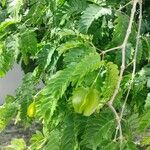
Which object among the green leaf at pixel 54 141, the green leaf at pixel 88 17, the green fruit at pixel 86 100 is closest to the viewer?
the green fruit at pixel 86 100

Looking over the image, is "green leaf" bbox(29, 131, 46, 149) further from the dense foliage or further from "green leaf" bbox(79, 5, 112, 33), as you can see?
"green leaf" bbox(79, 5, 112, 33)

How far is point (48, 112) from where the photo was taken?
42.0 inches

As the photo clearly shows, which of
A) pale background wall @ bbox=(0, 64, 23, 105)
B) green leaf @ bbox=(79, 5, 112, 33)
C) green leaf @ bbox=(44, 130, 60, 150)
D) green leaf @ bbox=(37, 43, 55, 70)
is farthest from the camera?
pale background wall @ bbox=(0, 64, 23, 105)

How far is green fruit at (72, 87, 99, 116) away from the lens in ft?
3.11

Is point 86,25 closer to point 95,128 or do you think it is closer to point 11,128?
point 95,128

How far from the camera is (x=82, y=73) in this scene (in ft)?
3.14

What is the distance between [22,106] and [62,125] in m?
0.32

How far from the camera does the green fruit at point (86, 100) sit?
949 millimetres

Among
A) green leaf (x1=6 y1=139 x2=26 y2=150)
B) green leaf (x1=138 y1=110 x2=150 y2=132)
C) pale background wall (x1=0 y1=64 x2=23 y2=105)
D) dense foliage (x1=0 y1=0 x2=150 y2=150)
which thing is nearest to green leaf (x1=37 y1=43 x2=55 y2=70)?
dense foliage (x1=0 y1=0 x2=150 y2=150)

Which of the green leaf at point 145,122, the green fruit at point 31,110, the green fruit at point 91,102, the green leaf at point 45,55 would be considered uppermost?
the green fruit at point 91,102

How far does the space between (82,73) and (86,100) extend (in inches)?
2.4

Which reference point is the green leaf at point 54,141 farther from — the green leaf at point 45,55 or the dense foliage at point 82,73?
the green leaf at point 45,55

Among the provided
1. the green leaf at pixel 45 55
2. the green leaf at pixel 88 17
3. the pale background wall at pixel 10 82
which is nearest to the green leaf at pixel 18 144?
the green leaf at pixel 45 55

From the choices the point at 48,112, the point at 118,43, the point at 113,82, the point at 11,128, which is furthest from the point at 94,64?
the point at 11,128
